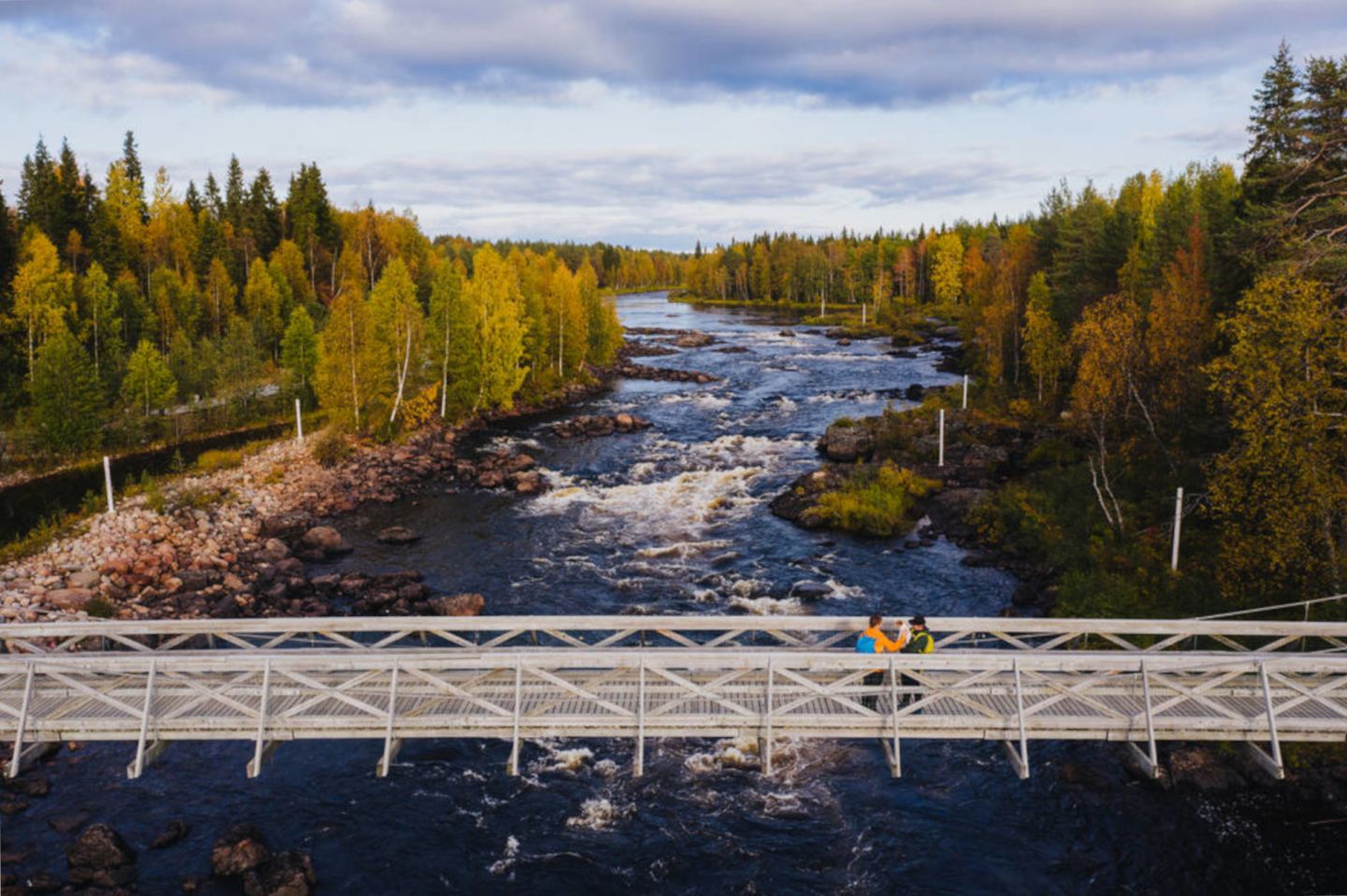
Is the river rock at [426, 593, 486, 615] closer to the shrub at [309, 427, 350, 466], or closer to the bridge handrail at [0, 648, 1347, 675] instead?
the bridge handrail at [0, 648, 1347, 675]

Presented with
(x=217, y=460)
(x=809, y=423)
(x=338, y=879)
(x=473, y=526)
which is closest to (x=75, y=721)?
(x=338, y=879)

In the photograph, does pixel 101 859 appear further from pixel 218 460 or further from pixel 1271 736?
pixel 218 460

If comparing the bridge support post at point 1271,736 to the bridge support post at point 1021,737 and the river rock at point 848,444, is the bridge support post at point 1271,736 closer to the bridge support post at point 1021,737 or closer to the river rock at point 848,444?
the bridge support post at point 1021,737

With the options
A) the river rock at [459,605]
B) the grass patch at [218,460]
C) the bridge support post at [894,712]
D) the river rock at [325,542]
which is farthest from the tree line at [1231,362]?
the grass patch at [218,460]

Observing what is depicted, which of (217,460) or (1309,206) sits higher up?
(1309,206)

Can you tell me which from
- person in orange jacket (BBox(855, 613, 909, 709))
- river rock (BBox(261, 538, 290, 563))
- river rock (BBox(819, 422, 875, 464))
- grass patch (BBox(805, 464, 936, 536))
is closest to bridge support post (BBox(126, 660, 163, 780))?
person in orange jacket (BBox(855, 613, 909, 709))

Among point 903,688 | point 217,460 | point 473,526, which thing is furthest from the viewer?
point 217,460

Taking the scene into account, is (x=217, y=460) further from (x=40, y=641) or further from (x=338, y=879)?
(x=338, y=879)

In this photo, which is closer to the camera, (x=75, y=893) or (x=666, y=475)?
(x=75, y=893)
